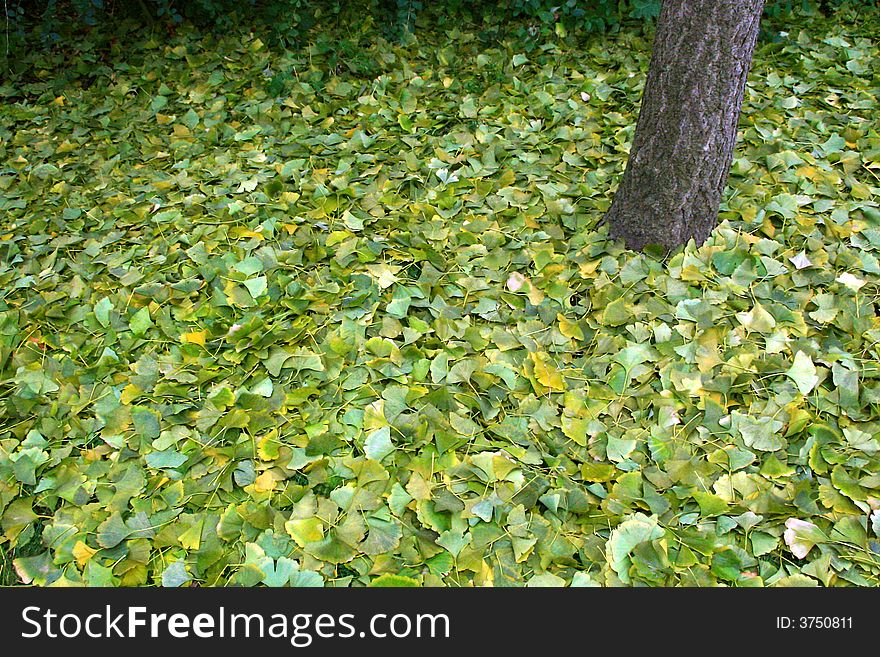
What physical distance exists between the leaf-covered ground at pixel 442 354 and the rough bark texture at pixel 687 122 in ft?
0.38

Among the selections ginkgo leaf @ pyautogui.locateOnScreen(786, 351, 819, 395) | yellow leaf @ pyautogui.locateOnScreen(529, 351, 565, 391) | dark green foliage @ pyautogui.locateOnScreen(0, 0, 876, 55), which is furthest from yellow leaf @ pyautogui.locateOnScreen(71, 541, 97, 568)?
dark green foliage @ pyautogui.locateOnScreen(0, 0, 876, 55)

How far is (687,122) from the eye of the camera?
2043 millimetres

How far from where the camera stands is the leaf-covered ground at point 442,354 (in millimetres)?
1513

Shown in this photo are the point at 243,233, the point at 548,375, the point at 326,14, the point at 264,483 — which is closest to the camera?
the point at 264,483

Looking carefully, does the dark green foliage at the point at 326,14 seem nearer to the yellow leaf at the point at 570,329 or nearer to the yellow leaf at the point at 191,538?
the yellow leaf at the point at 570,329

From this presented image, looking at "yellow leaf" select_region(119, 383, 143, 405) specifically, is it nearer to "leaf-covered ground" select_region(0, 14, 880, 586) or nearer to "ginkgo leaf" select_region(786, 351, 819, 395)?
"leaf-covered ground" select_region(0, 14, 880, 586)

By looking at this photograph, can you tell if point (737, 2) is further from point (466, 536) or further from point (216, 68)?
point (216, 68)

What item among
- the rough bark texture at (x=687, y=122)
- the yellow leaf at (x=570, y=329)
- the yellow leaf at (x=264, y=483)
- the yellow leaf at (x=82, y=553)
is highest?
the rough bark texture at (x=687, y=122)

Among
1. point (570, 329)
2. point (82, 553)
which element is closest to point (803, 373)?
point (570, 329)

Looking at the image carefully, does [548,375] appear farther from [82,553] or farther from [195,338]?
[82,553]

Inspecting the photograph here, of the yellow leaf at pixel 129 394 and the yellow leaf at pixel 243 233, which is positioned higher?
the yellow leaf at pixel 243 233

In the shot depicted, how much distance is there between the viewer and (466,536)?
1.51 meters

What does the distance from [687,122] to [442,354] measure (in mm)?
966

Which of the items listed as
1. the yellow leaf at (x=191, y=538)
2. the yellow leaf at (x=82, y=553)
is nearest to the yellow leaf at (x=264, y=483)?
the yellow leaf at (x=191, y=538)
